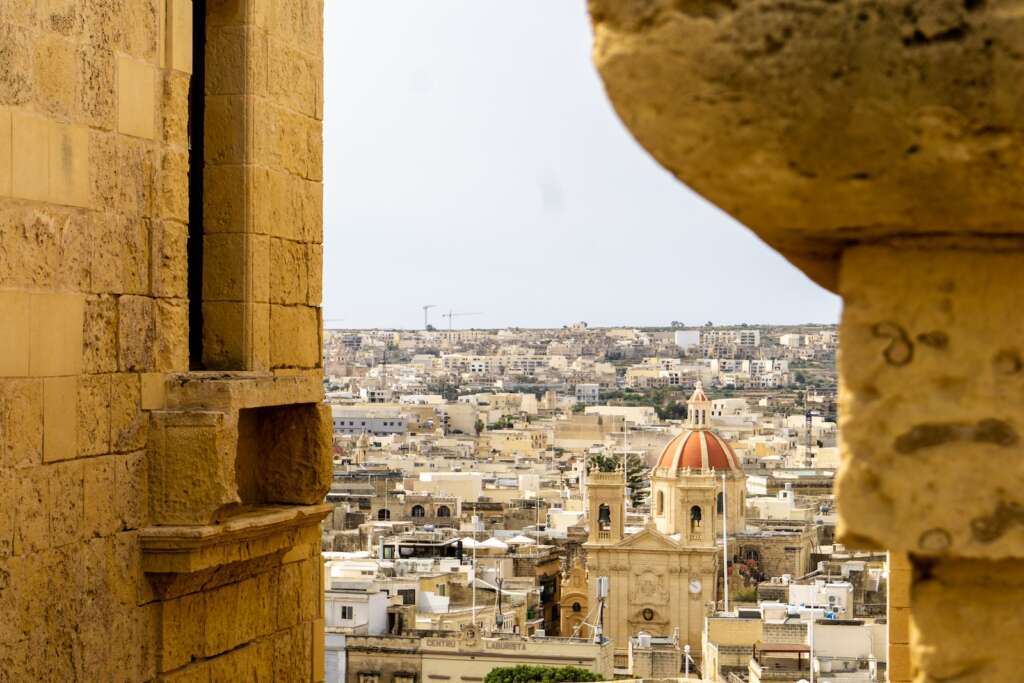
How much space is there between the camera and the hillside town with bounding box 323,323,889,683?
32.8m

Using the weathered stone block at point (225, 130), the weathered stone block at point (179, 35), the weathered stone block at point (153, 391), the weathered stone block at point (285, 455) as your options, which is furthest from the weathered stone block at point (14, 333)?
the weathered stone block at point (285, 455)

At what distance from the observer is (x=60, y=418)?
379 centimetres

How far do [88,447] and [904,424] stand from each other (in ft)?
7.84

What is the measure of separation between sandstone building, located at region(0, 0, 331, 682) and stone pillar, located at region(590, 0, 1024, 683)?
6.89 ft

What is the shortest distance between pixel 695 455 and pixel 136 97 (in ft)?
163

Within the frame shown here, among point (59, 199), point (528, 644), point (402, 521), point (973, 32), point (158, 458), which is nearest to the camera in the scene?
point (973, 32)

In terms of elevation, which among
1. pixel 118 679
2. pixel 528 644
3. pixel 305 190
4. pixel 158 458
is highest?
pixel 305 190

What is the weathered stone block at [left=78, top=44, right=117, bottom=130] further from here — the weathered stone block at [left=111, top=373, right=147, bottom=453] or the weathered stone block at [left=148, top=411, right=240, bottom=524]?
the weathered stone block at [left=148, top=411, right=240, bottom=524]

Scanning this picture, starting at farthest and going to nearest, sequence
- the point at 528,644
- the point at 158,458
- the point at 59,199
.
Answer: the point at 528,644
the point at 158,458
the point at 59,199

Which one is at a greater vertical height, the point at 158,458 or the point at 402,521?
the point at 158,458

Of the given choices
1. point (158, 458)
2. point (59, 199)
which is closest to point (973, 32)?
point (59, 199)

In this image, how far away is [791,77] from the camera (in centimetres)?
167

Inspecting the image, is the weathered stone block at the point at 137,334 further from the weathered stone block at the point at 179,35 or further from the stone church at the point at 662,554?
the stone church at the point at 662,554

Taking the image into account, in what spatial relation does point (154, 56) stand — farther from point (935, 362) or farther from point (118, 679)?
point (935, 362)
